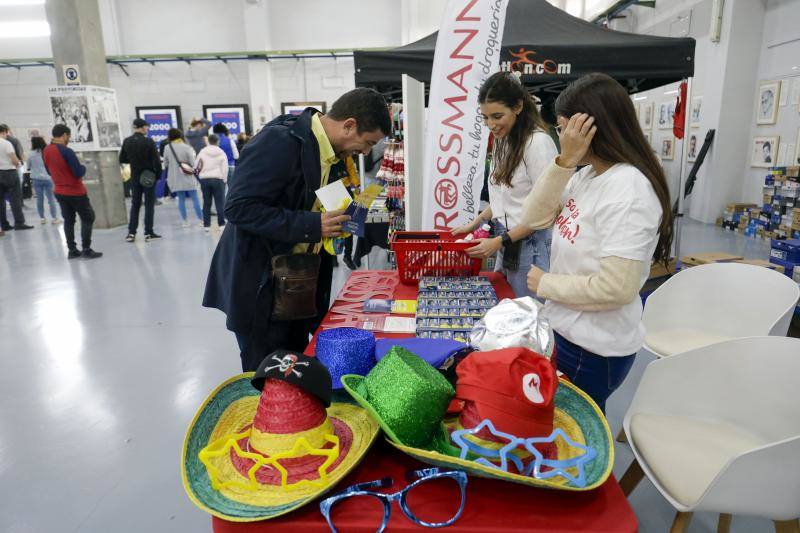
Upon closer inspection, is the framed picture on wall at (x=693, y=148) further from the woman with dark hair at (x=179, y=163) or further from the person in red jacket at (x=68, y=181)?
the person in red jacket at (x=68, y=181)

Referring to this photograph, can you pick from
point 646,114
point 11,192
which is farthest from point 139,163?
point 646,114

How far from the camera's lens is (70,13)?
7262 millimetres

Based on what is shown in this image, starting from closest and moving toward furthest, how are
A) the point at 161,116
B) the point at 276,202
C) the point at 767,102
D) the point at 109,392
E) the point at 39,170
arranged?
the point at 276,202 → the point at 109,392 → the point at 767,102 → the point at 39,170 → the point at 161,116

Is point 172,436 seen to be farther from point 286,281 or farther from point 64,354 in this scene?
point 64,354

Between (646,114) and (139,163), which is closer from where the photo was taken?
(139,163)

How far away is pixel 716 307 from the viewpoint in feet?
7.39

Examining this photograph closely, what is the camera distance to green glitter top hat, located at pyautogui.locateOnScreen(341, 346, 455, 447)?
846mm

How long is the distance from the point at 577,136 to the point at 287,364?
33.8 inches

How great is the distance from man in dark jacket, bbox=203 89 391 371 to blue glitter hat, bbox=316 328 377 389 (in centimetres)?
56

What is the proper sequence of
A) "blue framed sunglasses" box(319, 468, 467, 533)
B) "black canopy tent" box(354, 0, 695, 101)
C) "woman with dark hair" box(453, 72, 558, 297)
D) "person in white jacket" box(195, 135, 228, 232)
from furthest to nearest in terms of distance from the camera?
1. "person in white jacket" box(195, 135, 228, 232)
2. "black canopy tent" box(354, 0, 695, 101)
3. "woman with dark hair" box(453, 72, 558, 297)
4. "blue framed sunglasses" box(319, 468, 467, 533)

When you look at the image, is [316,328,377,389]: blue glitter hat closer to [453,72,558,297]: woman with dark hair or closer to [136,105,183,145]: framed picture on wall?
[453,72,558,297]: woman with dark hair

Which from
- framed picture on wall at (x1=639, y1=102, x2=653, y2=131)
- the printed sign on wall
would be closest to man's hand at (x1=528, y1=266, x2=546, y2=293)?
the printed sign on wall

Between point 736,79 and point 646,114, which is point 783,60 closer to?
point 736,79

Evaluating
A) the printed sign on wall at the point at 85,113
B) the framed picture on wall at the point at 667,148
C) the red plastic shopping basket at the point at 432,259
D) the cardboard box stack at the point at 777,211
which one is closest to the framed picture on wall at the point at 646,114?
the framed picture on wall at the point at 667,148
